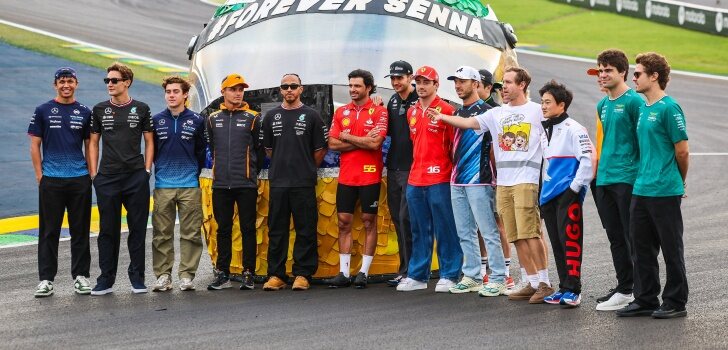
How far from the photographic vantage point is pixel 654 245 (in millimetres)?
8969

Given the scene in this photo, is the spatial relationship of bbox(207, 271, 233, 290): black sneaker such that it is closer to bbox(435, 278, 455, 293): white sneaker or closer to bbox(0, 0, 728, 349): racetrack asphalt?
bbox(0, 0, 728, 349): racetrack asphalt

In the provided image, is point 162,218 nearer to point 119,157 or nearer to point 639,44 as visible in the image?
point 119,157

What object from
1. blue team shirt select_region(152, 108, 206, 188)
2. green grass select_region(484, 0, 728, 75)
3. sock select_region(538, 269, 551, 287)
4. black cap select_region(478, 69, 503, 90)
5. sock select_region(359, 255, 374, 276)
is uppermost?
green grass select_region(484, 0, 728, 75)

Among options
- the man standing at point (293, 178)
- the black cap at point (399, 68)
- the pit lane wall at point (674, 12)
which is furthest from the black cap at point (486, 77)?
the pit lane wall at point (674, 12)

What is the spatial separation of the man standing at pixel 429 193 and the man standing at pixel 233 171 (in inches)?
57.4

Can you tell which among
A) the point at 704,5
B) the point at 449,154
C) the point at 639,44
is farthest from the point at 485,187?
the point at 704,5

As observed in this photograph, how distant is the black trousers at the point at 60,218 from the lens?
10602mm

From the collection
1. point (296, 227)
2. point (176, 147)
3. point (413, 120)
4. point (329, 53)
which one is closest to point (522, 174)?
point (413, 120)

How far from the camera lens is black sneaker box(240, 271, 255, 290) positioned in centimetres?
1091

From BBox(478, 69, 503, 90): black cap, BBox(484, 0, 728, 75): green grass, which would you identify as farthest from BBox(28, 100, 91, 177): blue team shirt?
BBox(484, 0, 728, 75): green grass

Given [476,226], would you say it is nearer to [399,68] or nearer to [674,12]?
[399,68]

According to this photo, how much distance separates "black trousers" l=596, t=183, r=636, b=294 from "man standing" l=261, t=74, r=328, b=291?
2.80 m

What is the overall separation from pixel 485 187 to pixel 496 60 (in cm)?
217

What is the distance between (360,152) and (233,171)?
1173 millimetres
